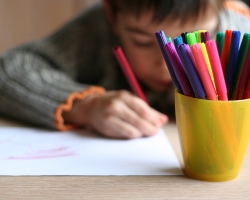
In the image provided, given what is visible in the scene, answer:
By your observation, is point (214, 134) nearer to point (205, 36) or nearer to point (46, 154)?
point (205, 36)

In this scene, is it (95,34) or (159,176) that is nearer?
(159,176)

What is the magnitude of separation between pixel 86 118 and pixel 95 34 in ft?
0.89

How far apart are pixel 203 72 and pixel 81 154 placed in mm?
189

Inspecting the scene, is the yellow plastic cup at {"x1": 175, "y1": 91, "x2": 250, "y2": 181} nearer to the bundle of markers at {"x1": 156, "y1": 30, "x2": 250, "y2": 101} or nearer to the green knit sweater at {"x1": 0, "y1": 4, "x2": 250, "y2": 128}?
the bundle of markers at {"x1": 156, "y1": 30, "x2": 250, "y2": 101}

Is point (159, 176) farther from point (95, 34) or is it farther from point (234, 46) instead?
point (95, 34)

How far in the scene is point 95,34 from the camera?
0.79 m

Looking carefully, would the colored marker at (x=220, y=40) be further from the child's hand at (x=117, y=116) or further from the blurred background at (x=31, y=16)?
the blurred background at (x=31, y=16)

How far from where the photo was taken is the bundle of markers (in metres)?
0.36

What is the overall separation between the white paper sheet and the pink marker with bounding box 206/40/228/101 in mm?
104

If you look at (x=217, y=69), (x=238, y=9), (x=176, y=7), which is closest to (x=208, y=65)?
(x=217, y=69)

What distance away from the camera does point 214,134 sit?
15.0 inches

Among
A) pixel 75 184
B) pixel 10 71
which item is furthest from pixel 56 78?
pixel 75 184

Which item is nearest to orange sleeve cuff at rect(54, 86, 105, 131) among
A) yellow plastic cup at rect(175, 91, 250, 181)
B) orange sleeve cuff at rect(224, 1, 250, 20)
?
yellow plastic cup at rect(175, 91, 250, 181)

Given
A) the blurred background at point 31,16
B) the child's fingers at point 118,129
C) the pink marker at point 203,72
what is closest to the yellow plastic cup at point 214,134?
the pink marker at point 203,72
